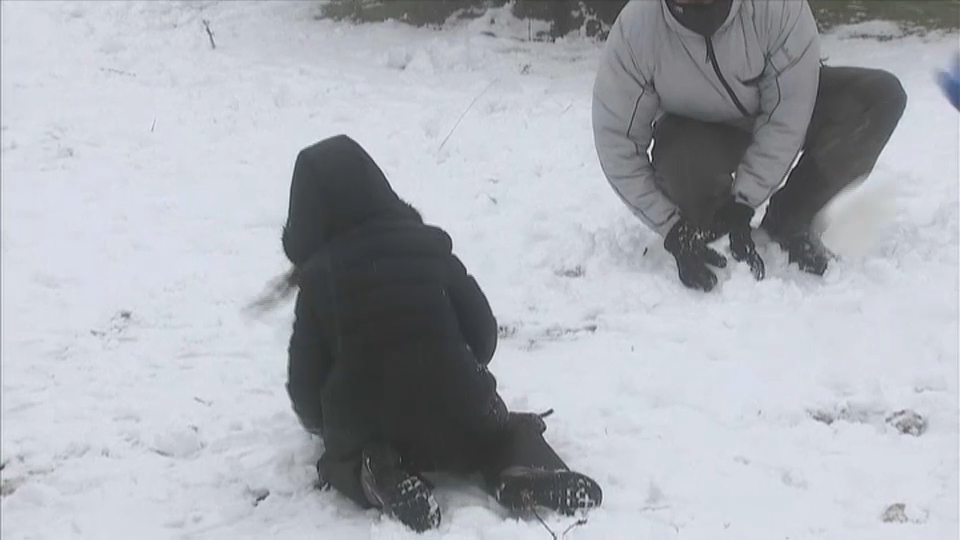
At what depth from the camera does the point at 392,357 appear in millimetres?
2863

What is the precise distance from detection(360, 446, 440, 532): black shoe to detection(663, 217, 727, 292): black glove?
1715mm

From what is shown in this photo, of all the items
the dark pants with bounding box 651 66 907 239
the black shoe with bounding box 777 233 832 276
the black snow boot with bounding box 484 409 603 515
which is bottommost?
the black shoe with bounding box 777 233 832 276

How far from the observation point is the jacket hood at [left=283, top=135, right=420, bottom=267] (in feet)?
9.17

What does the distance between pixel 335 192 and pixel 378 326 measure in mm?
389

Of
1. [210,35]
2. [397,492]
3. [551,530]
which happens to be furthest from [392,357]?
[210,35]

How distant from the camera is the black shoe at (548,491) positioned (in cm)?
276

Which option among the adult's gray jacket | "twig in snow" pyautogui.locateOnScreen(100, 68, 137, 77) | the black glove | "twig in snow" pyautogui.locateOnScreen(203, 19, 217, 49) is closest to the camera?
the adult's gray jacket

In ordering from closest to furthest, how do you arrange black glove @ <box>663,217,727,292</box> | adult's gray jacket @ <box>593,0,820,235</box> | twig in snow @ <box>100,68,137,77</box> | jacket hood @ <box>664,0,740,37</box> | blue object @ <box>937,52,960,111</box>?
blue object @ <box>937,52,960,111</box> < jacket hood @ <box>664,0,740,37</box> < adult's gray jacket @ <box>593,0,820,235</box> < black glove @ <box>663,217,727,292</box> < twig in snow @ <box>100,68,137,77</box>

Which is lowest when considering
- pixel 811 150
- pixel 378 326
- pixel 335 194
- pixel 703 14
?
pixel 811 150

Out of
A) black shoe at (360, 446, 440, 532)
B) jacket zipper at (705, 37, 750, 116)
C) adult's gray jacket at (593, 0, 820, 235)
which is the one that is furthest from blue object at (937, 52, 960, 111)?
black shoe at (360, 446, 440, 532)

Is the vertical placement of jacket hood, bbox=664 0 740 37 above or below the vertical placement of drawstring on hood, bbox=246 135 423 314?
above

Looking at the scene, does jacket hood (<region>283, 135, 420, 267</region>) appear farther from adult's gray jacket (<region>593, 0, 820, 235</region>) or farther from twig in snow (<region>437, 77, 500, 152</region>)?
twig in snow (<region>437, 77, 500, 152</region>)

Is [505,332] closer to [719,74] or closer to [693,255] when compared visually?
[693,255]

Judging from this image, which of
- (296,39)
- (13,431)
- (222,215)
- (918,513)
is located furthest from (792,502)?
Answer: (296,39)
